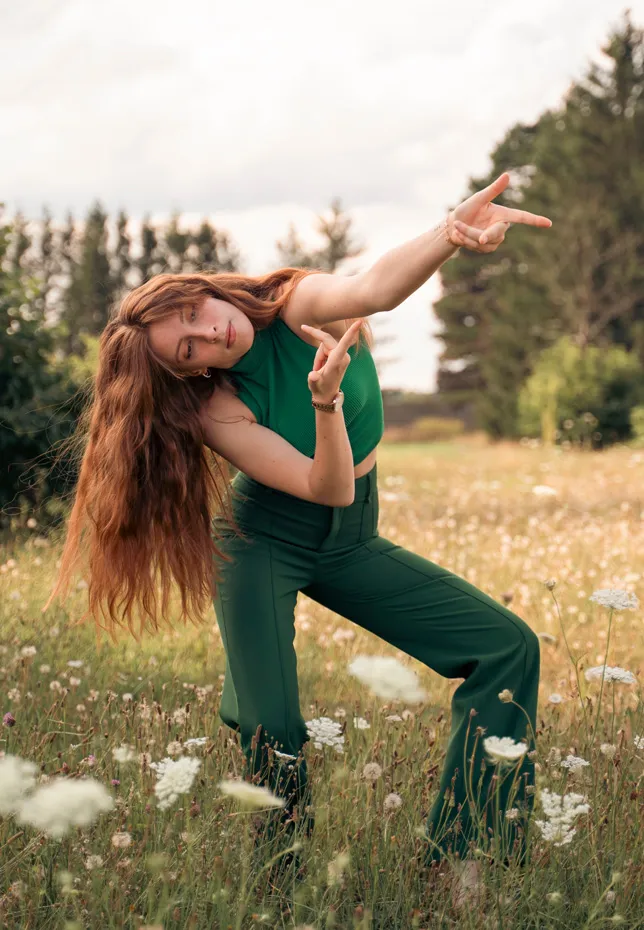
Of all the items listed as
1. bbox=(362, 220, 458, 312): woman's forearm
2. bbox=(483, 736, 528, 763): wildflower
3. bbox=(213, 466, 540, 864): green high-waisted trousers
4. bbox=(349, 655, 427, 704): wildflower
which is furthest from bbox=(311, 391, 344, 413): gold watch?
bbox=(483, 736, 528, 763): wildflower

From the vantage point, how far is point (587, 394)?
23.2 metres

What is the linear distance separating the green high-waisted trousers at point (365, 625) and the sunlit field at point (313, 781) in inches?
3.9

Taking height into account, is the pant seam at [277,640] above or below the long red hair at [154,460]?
below

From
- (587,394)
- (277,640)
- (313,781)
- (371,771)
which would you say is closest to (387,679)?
(371,771)

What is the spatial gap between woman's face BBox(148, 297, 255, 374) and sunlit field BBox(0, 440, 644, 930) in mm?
1064

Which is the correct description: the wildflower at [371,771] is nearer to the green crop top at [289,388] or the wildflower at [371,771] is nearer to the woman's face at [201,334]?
the green crop top at [289,388]

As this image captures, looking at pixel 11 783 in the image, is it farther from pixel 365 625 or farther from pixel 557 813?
pixel 365 625

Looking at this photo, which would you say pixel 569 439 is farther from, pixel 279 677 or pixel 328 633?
pixel 279 677

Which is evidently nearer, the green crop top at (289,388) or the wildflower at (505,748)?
the wildflower at (505,748)

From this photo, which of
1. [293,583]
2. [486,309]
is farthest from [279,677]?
[486,309]

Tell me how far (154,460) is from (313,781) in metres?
1.09

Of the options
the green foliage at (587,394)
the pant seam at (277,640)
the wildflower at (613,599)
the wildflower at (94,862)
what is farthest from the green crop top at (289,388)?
the green foliage at (587,394)

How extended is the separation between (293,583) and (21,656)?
4.55 ft

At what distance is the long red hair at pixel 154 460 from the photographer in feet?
9.20
